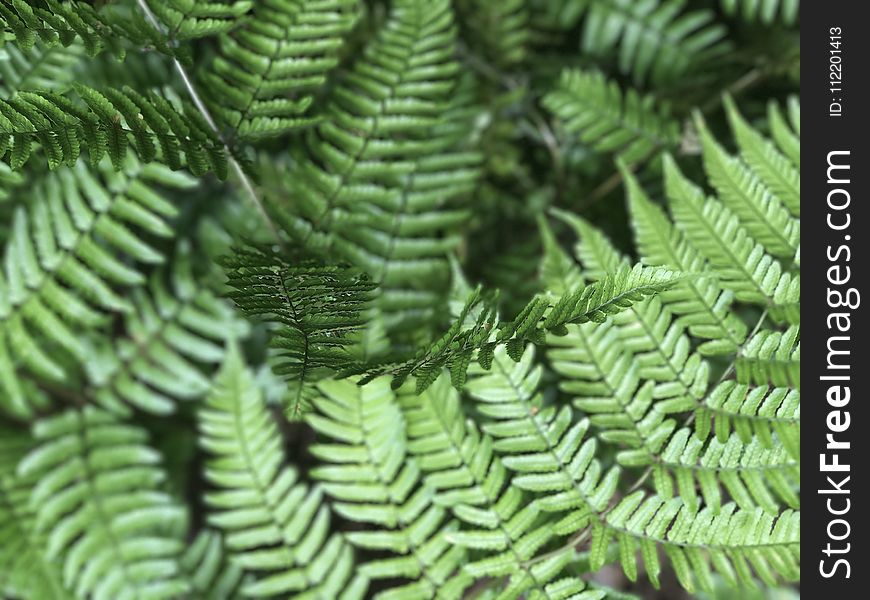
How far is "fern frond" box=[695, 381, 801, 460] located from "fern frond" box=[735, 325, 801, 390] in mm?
33

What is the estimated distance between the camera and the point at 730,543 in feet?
5.02

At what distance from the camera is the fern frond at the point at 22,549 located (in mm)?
2062

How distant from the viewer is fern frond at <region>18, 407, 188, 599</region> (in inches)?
80.5

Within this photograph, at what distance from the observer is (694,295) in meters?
1.68

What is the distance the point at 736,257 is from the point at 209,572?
1.75 m

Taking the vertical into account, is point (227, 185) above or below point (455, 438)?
above

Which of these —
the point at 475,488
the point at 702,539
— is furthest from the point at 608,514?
the point at 475,488

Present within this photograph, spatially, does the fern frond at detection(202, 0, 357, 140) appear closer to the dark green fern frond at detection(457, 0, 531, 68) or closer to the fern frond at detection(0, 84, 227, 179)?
the fern frond at detection(0, 84, 227, 179)

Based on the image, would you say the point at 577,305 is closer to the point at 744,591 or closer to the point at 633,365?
the point at 633,365

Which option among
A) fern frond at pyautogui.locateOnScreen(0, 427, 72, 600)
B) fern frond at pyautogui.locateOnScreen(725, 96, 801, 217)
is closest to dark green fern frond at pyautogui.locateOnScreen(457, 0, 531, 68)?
fern frond at pyautogui.locateOnScreen(725, 96, 801, 217)

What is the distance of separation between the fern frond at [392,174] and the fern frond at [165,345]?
1.46ft

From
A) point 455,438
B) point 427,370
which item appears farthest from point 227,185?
point 427,370

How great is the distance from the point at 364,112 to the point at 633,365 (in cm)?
94
